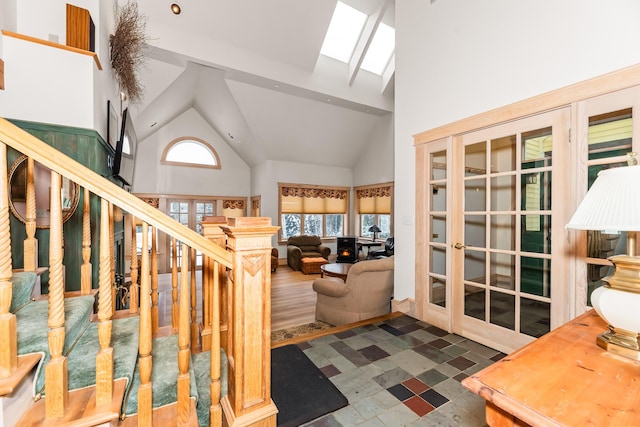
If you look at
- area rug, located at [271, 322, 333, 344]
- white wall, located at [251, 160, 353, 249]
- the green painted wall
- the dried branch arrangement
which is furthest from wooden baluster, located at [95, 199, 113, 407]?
white wall, located at [251, 160, 353, 249]

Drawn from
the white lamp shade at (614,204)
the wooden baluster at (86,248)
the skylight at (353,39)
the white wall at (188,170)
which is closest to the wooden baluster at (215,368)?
the wooden baluster at (86,248)

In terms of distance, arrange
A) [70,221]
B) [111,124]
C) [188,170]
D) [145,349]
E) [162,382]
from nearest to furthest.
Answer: [145,349]
[162,382]
[70,221]
[111,124]
[188,170]

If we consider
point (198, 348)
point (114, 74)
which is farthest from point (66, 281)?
point (114, 74)

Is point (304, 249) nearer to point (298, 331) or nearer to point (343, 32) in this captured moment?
point (298, 331)

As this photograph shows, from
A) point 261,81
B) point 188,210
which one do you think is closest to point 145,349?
point 261,81

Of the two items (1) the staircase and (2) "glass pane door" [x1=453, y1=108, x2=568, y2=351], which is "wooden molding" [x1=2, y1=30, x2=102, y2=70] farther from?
(2) "glass pane door" [x1=453, y1=108, x2=568, y2=351]

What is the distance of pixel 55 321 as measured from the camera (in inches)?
35.3

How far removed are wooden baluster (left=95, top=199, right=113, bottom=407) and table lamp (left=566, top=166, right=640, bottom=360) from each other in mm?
1755

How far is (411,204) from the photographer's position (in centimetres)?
296

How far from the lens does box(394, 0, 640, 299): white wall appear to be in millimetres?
1729

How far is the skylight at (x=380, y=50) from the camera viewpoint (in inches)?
204

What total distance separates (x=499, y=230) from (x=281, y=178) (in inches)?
227

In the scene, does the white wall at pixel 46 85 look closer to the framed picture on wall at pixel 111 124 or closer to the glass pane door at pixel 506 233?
the framed picture on wall at pixel 111 124

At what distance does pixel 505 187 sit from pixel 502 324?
3.82ft
